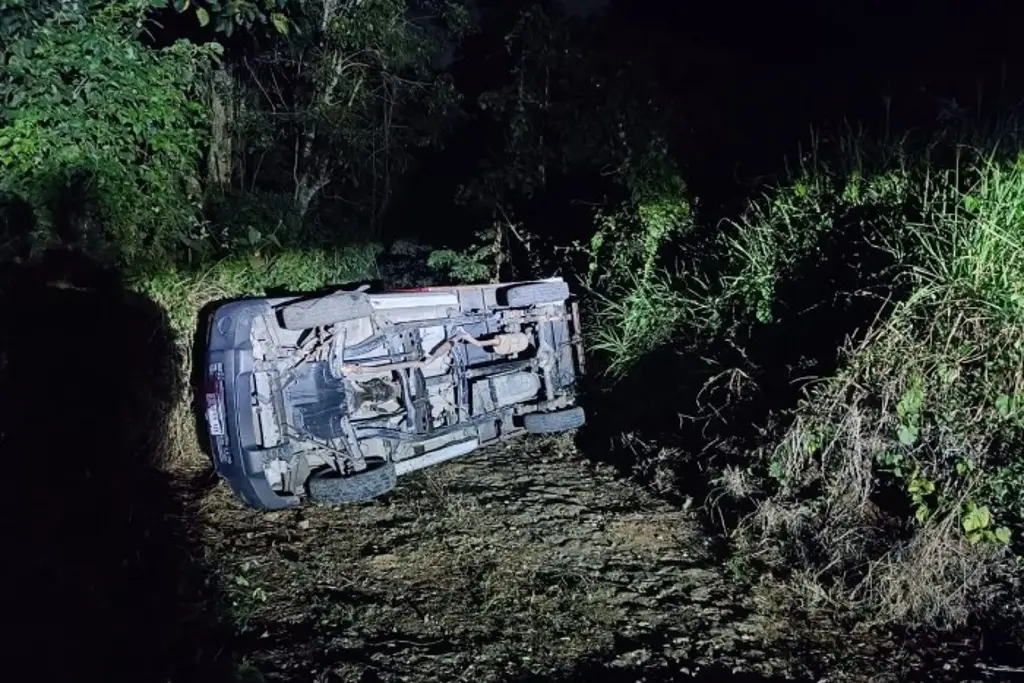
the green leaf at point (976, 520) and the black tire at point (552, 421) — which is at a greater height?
the black tire at point (552, 421)

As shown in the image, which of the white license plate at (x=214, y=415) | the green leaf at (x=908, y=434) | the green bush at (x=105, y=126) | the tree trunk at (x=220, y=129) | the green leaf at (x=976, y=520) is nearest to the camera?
the green leaf at (x=976, y=520)

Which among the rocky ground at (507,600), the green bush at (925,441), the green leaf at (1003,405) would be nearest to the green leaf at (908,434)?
the green bush at (925,441)

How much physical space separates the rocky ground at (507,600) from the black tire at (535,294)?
143cm

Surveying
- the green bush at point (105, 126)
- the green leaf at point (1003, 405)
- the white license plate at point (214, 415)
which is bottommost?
the green leaf at point (1003, 405)

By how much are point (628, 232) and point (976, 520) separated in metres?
4.60

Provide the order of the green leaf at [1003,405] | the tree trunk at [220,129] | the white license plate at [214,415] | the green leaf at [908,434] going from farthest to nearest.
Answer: the tree trunk at [220,129]
the white license plate at [214,415]
the green leaf at [908,434]
the green leaf at [1003,405]

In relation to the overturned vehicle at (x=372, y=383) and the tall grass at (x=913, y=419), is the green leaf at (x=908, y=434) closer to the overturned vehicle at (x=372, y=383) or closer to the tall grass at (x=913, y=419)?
the tall grass at (x=913, y=419)

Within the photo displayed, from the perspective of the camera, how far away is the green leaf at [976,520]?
412 centimetres

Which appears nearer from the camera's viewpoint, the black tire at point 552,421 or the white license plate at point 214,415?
the white license plate at point 214,415

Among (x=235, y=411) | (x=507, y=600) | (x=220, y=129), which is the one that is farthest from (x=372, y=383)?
(x=220, y=129)

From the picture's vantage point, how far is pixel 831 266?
609 cm

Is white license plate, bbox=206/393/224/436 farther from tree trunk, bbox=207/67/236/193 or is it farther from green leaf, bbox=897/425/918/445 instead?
green leaf, bbox=897/425/918/445

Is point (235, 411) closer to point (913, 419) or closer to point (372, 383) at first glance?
point (372, 383)

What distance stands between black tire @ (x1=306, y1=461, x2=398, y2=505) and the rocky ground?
29cm
